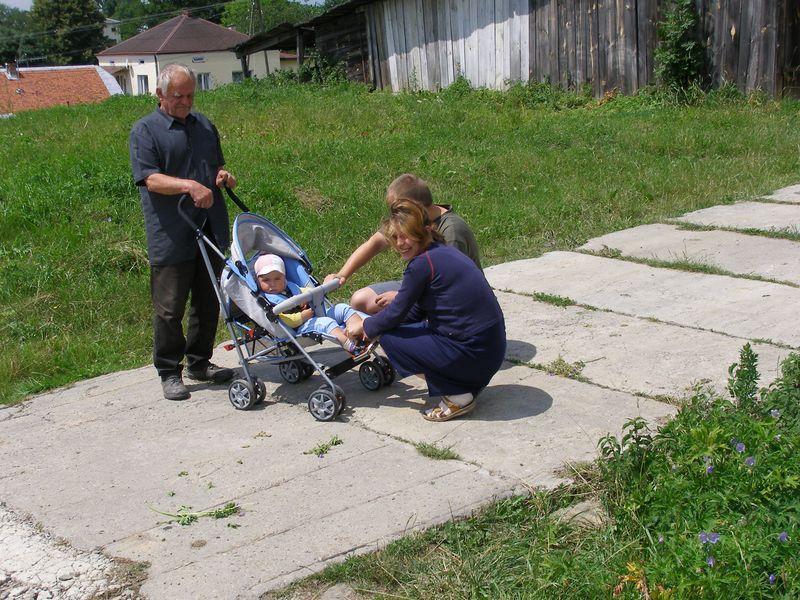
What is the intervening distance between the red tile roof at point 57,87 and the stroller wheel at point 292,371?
4238 cm

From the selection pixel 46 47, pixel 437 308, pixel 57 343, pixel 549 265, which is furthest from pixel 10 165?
pixel 46 47

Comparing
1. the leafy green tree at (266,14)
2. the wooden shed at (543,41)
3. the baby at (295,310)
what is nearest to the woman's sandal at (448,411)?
the baby at (295,310)

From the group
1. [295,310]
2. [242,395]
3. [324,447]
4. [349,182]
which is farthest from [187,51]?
[324,447]

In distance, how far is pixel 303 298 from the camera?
5344mm

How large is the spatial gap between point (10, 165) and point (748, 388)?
32.7 feet

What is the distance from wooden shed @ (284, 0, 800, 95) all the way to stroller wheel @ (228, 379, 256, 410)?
1127 centimetres

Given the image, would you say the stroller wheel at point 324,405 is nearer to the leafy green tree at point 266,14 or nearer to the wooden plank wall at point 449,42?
the wooden plank wall at point 449,42

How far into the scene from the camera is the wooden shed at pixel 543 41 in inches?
551

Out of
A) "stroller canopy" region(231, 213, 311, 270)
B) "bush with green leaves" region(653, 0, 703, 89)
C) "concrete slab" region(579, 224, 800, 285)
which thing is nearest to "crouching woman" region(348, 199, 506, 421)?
"stroller canopy" region(231, 213, 311, 270)

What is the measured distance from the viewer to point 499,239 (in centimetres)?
912

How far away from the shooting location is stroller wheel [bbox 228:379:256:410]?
555 centimetres

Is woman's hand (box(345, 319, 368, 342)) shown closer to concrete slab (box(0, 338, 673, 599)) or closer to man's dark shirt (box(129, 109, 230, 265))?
concrete slab (box(0, 338, 673, 599))

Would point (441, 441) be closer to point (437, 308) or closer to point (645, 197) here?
point (437, 308)

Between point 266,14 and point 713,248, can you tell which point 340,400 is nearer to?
point 713,248
